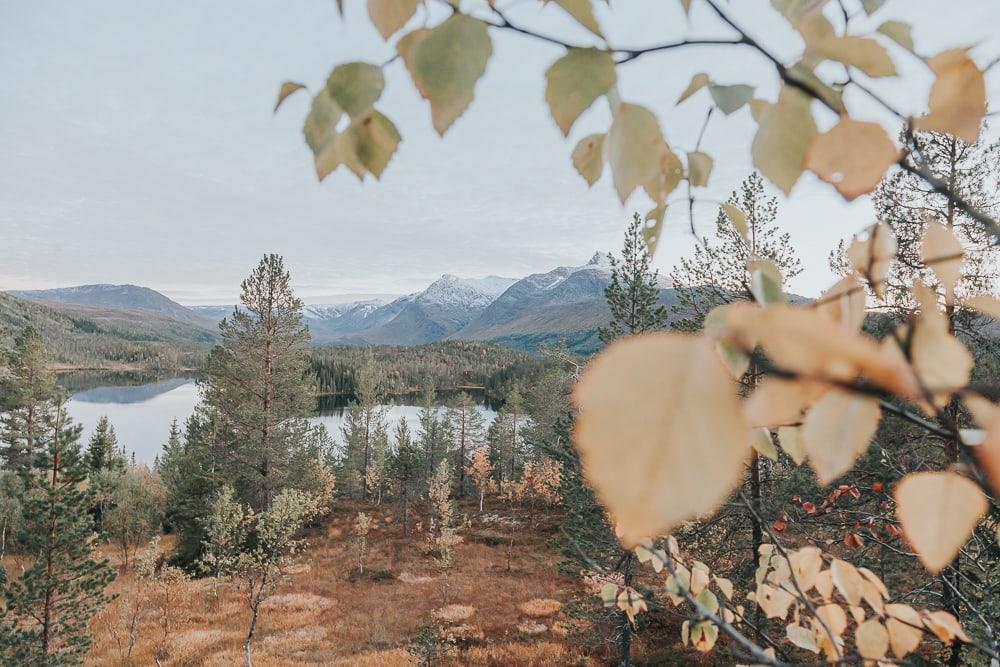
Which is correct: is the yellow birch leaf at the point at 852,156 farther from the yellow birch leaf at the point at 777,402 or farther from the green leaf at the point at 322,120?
the green leaf at the point at 322,120

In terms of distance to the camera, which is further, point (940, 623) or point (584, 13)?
point (940, 623)

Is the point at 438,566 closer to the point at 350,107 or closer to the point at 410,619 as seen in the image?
the point at 410,619

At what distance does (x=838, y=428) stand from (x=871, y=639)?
3.26 feet

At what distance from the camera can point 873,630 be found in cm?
98

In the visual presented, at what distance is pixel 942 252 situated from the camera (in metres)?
0.53

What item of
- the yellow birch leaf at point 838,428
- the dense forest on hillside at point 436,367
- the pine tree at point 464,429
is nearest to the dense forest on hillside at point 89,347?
the dense forest on hillside at point 436,367

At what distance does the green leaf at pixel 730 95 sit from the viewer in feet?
1.87

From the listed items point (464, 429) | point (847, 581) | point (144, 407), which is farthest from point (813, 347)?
point (144, 407)

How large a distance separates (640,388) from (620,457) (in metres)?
0.03

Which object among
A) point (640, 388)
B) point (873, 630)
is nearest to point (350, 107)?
point (640, 388)

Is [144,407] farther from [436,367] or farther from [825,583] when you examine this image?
[825,583]

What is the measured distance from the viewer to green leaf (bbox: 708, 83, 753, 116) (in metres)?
0.57

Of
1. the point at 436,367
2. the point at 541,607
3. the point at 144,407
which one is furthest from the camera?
the point at 436,367

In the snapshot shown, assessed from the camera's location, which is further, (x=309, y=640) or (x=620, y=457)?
(x=309, y=640)
